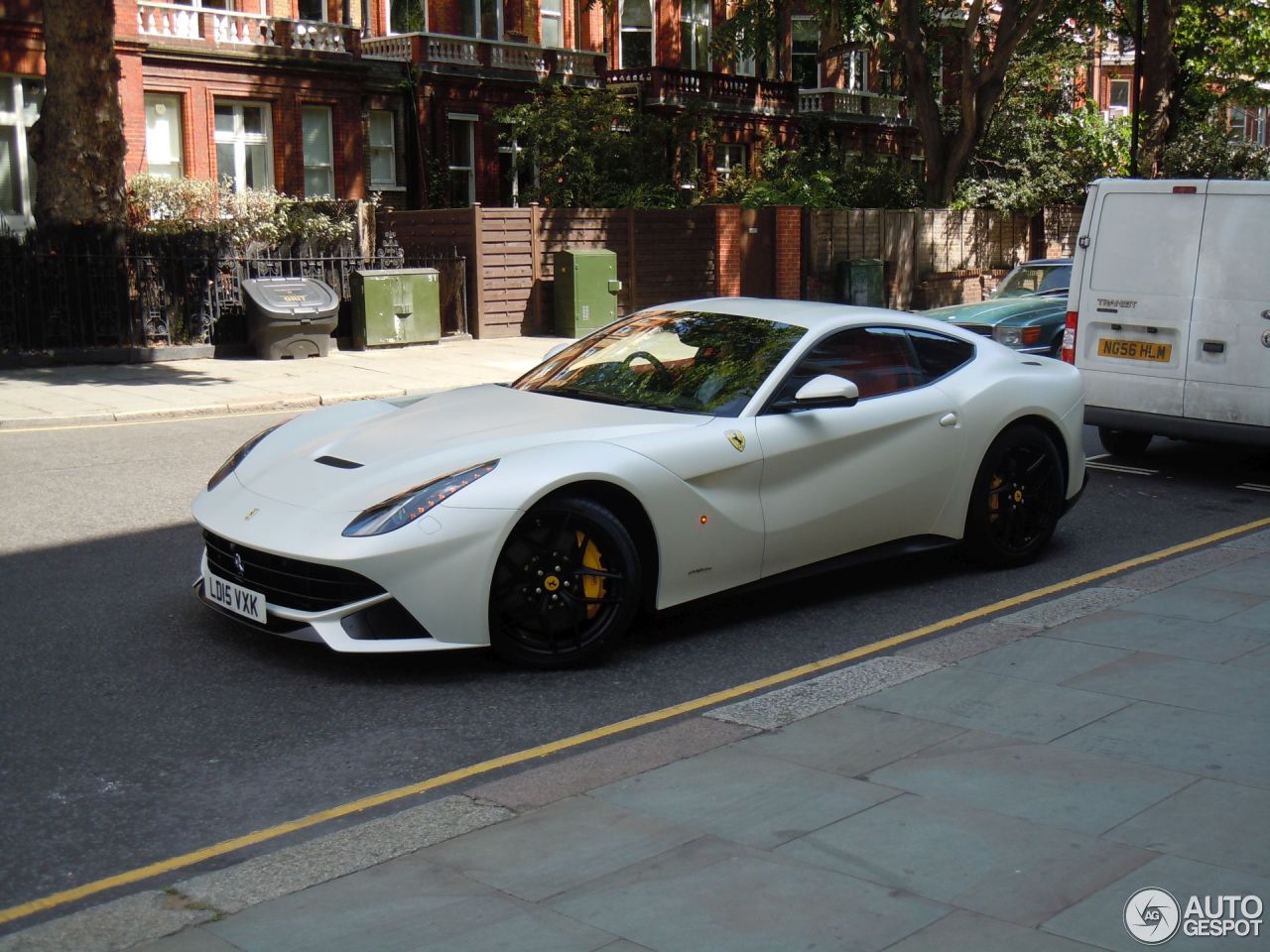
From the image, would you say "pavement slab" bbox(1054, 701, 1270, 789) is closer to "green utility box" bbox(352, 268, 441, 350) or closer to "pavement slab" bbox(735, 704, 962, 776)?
"pavement slab" bbox(735, 704, 962, 776)

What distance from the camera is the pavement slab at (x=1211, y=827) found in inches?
152

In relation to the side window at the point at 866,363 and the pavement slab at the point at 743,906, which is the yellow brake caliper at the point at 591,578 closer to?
the side window at the point at 866,363

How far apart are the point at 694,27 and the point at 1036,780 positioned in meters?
38.6

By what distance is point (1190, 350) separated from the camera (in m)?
10.4

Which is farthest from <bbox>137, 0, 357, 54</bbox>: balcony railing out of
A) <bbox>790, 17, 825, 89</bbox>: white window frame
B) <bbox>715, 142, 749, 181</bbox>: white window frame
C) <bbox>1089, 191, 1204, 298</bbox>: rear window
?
<bbox>1089, 191, 1204, 298</bbox>: rear window

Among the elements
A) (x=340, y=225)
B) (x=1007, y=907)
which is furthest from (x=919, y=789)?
(x=340, y=225)

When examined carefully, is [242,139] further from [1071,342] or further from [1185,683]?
[1185,683]

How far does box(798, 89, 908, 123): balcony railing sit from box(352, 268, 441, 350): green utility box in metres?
25.1

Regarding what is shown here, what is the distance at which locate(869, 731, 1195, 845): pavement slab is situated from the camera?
4188 mm

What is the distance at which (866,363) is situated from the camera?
722 cm

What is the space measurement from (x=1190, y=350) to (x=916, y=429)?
13.7ft

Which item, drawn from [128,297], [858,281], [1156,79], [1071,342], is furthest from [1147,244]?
[1156,79]

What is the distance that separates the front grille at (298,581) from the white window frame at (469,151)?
96.0 feet

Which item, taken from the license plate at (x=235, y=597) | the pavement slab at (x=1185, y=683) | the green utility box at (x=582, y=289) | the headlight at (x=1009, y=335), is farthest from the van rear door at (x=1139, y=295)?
the green utility box at (x=582, y=289)
